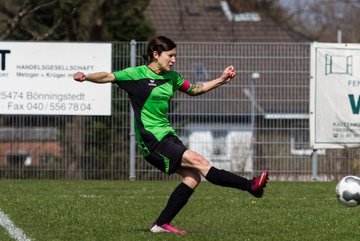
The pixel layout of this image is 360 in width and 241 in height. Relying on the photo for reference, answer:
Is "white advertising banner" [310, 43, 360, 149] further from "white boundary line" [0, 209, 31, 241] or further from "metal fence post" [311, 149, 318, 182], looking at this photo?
"white boundary line" [0, 209, 31, 241]

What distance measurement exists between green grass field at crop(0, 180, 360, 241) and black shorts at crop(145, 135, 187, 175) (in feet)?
2.00

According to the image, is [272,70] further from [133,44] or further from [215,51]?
[133,44]

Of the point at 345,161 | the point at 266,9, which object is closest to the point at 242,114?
the point at 345,161

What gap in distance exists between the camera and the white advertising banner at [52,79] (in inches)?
727

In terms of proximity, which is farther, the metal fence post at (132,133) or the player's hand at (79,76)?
the metal fence post at (132,133)

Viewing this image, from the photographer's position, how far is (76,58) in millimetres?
18547

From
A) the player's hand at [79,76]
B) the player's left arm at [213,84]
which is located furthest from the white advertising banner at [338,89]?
the player's hand at [79,76]

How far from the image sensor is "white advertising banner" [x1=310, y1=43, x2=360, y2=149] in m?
18.5

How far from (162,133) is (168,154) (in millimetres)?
222

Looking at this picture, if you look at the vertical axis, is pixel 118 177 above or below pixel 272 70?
below

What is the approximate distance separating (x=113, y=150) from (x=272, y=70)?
3359 millimetres

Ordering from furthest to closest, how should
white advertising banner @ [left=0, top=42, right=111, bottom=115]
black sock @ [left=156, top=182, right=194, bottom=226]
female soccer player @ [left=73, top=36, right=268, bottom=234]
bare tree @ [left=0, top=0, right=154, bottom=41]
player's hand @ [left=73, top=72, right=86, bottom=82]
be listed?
1. bare tree @ [left=0, top=0, right=154, bottom=41]
2. white advertising banner @ [left=0, top=42, right=111, bottom=115]
3. black sock @ [left=156, top=182, right=194, bottom=226]
4. female soccer player @ [left=73, top=36, right=268, bottom=234]
5. player's hand @ [left=73, top=72, right=86, bottom=82]

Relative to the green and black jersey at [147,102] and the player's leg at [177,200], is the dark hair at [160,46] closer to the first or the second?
the green and black jersey at [147,102]

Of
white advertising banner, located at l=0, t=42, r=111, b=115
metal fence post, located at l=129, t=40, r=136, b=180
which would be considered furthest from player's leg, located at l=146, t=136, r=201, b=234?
metal fence post, located at l=129, t=40, r=136, b=180
